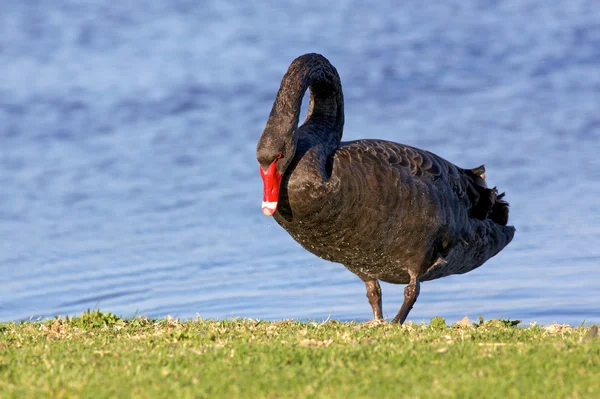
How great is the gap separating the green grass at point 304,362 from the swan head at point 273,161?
1.03 meters

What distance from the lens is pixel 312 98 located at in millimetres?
9078

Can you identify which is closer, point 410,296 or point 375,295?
point 410,296

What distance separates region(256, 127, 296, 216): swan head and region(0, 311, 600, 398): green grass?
103cm

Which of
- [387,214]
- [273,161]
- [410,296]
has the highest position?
[273,161]

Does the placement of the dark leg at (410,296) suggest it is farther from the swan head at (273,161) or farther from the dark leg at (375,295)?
the swan head at (273,161)

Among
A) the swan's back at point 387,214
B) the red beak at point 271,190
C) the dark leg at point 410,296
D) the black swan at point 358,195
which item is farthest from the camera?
the dark leg at point 410,296

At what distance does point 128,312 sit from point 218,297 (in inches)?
44.2

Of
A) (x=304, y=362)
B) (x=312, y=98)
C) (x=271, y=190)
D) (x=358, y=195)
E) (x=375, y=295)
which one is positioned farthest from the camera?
(x=312, y=98)

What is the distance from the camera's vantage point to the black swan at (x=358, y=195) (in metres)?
7.50

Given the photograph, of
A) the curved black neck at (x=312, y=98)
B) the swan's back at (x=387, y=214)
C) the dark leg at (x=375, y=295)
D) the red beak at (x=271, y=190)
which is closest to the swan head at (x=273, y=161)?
the red beak at (x=271, y=190)

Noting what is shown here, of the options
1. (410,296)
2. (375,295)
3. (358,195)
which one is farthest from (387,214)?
(375,295)

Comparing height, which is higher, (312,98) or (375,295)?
(312,98)

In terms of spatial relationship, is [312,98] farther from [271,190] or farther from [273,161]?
[271,190]

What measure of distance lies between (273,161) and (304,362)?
2400 millimetres
